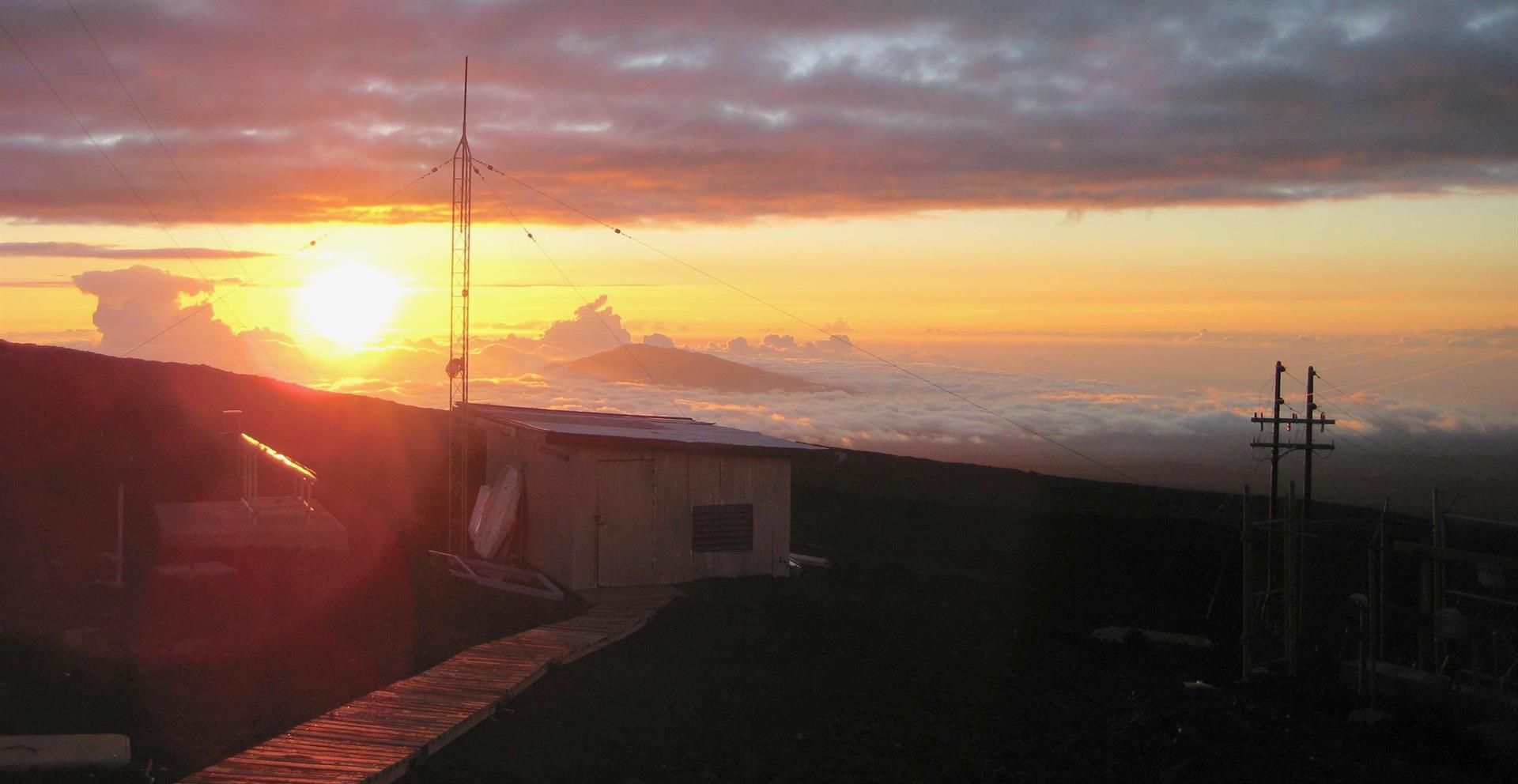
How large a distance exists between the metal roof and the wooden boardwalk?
441 cm

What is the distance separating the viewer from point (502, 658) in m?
11.3

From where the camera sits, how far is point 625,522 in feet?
55.0

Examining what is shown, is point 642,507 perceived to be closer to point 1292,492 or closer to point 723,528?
point 723,528

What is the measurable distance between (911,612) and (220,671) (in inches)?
358

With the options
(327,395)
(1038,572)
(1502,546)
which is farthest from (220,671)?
(1502,546)

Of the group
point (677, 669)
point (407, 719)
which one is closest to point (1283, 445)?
point (677, 669)

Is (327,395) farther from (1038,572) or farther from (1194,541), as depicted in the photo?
(1194,541)

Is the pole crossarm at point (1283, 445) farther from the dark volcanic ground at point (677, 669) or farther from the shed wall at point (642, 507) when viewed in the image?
the shed wall at point (642, 507)

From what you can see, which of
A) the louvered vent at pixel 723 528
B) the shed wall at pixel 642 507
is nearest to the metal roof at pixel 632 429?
the shed wall at pixel 642 507

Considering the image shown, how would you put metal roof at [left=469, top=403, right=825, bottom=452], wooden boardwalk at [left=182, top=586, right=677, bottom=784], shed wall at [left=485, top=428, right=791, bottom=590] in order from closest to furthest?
wooden boardwalk at [left=182, top=586, right=677, bottom=784]
shed wall at [left=485, top=428, right=791, bottom=590]
metal roof at [left=469, top=403, right=825, bottom=452]

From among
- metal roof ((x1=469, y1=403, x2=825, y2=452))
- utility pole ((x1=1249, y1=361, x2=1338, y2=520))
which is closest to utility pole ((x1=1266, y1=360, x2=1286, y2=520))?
utility pole ((x1=1249, y1=361, x2=1338, y2=520))

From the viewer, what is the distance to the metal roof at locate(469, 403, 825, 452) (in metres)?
17.0

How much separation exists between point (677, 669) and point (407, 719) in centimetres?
333

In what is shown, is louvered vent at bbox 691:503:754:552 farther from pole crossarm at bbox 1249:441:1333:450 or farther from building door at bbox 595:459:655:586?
Answer: pole crossarm at bbox 1249:441:1333:450
